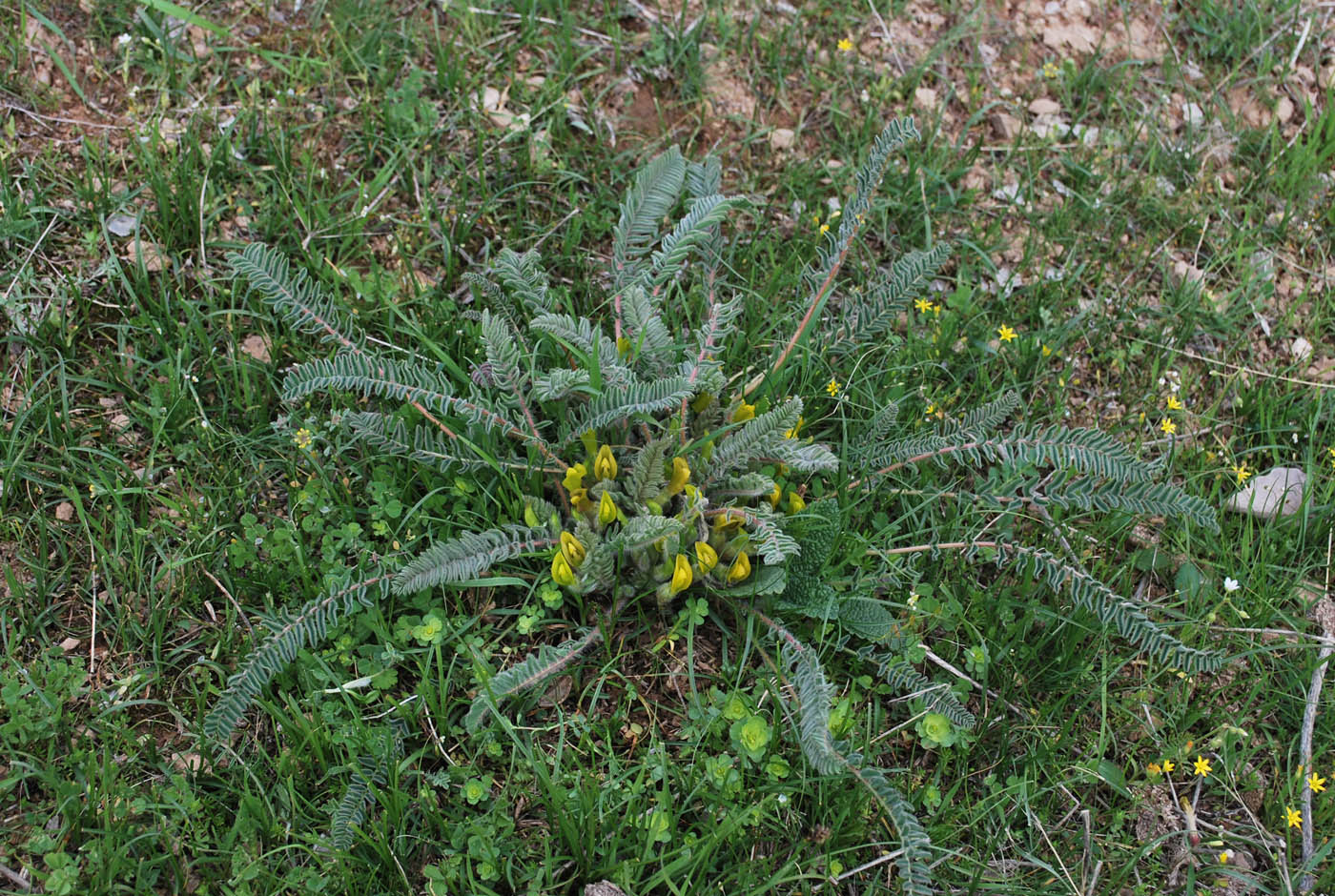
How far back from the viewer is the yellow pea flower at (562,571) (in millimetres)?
2262

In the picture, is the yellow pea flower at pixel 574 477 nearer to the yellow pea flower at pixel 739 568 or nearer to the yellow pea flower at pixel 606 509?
the yellow pea flower at pixel 606 509

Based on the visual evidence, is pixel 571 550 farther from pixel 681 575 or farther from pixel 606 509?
pixel 681 575

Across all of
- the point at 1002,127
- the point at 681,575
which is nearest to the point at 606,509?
the point at 681,575

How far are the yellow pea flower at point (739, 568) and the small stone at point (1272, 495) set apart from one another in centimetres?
142

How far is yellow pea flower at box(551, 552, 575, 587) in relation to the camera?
89.0 inches

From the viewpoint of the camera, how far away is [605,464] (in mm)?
2408

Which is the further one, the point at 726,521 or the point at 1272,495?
the point at 1272,495

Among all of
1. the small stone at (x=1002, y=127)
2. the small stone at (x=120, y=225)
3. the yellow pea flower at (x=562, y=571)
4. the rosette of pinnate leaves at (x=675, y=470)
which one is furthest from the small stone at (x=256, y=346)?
A: the small stone at (x=1002, y=127)

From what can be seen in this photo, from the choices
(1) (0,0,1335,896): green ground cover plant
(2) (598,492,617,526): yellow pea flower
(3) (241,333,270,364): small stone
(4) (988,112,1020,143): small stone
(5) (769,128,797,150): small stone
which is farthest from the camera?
(4) (988,112,1020,143): small stone

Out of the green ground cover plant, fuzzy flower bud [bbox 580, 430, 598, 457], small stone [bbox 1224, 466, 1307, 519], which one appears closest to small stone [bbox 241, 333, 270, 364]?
the green ground cover plant

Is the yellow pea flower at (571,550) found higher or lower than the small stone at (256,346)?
lower

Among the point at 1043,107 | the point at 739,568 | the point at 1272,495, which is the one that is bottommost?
the point at 1272,495

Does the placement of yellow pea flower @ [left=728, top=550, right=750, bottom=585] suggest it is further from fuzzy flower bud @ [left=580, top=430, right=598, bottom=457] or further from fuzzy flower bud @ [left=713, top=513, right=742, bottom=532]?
fuzzy flower bud @ [left=580, top=430, right=598, bottom=457]

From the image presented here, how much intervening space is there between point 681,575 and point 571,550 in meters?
0.24
